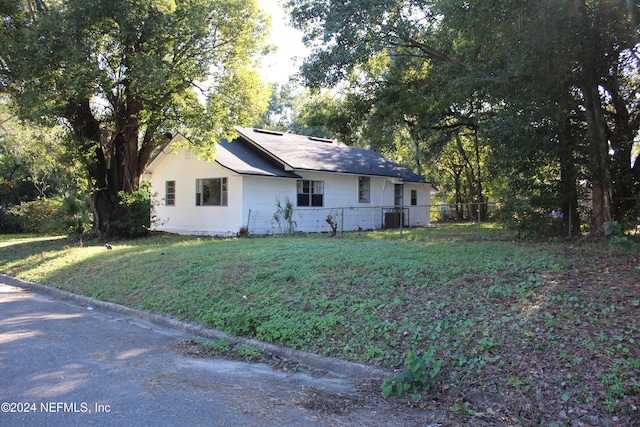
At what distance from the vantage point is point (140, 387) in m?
4.78

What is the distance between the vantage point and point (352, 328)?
6.21m

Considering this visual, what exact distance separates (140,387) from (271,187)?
622 inches

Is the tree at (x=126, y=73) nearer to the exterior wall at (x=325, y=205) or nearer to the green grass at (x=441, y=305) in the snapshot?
the exterior wall at (x=325, y=205)

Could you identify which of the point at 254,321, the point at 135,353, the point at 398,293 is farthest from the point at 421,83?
the point at 135,353

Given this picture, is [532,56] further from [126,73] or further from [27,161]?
[27,161]

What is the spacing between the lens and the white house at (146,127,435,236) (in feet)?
64.7

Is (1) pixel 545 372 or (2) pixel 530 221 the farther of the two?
(2) pixel 530 221

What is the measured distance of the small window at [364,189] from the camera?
79.3 ft

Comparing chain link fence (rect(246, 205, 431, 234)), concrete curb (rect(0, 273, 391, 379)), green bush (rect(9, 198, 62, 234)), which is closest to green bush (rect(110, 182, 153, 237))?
chain link fence (rect(246, 205, 431, 234))

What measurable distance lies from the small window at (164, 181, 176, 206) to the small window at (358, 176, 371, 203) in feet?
31.6

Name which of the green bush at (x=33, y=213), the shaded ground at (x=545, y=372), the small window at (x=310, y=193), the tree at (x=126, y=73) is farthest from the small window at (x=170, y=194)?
the shaded ground at (x=545, y=372)

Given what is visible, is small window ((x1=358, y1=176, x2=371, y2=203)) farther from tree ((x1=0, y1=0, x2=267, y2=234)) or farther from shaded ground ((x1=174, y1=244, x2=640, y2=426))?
shaded ground ((x1=174, y1=244, x2=640, y2=426))

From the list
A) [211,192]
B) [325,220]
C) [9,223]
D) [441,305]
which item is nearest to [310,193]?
[325,220]

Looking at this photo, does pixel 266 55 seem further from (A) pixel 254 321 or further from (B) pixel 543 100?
(A) pixel 254 321
